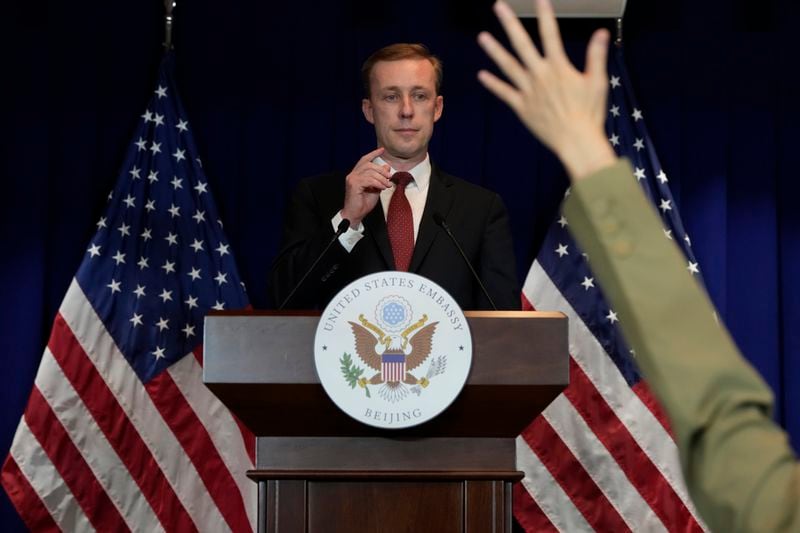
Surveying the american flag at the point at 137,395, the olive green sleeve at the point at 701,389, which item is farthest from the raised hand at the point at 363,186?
the american flag at the point at 137,395

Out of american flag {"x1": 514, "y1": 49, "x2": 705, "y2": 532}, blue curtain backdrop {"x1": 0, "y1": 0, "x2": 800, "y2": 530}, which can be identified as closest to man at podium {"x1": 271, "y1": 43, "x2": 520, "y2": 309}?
blue curtain backdrop {"x1": 0, "y1": 0, "x2": 800, "y2": 530}

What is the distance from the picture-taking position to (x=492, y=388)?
2447 mm

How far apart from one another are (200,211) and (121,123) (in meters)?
0.53

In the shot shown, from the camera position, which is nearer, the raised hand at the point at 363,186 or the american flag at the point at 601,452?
the raised hand at the point at 363,186

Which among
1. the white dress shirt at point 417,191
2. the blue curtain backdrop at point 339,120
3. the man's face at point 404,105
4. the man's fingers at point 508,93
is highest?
the blue curtain backdrop at point 339,120

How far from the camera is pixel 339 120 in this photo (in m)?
5.02

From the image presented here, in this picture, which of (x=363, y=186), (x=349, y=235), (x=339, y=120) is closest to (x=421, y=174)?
(x=349, y=235)

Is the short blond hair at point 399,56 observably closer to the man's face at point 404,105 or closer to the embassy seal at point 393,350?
the man's face at point 404,105

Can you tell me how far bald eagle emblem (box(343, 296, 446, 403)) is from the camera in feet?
7.97

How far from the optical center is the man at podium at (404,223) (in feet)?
9.74

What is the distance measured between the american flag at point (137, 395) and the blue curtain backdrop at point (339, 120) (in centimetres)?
21

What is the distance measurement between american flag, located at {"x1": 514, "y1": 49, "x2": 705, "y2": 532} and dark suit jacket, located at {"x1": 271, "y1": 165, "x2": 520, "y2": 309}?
148cm

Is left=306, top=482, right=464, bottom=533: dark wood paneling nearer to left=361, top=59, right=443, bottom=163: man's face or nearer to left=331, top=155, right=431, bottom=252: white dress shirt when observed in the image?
left=331, top=155, right=431, bottom=252: white dress shirt

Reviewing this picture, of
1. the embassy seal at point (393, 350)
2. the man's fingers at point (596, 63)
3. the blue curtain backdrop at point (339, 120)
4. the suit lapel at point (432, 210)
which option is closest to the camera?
the man's fingers at point (596, 63)
